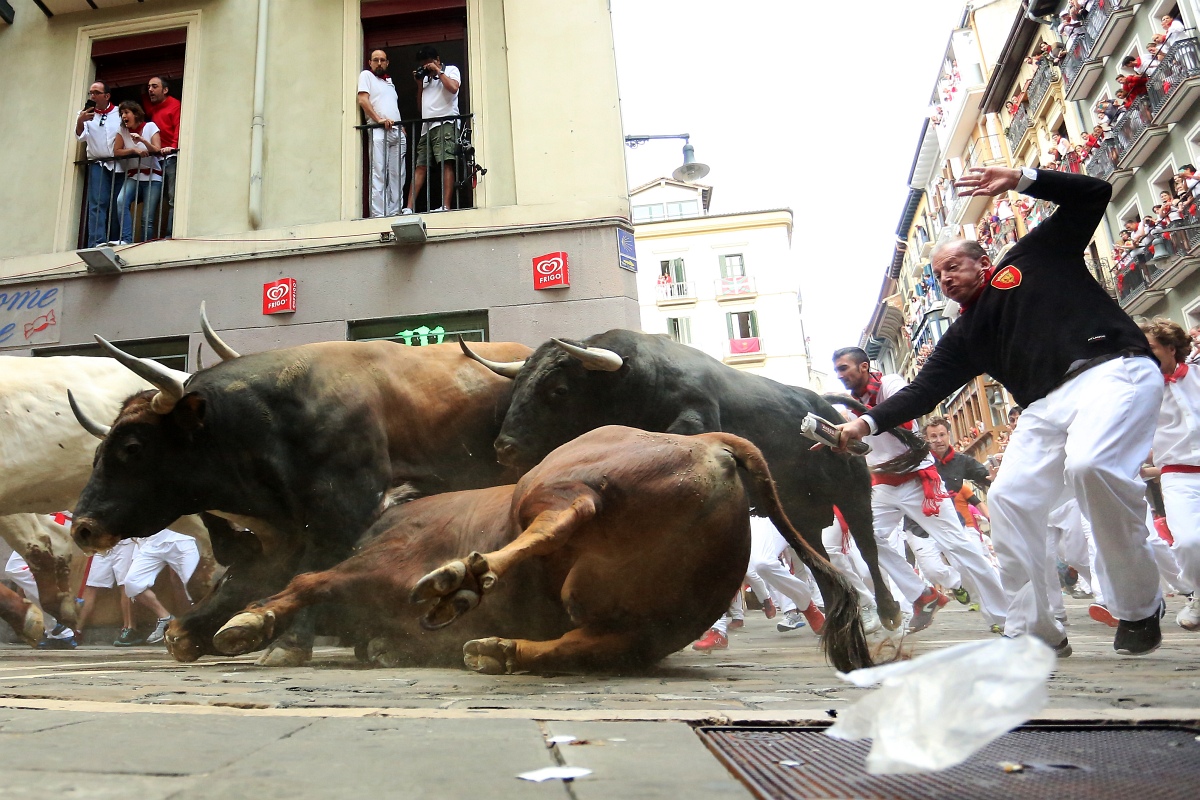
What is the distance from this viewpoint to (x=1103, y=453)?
3.72 metres

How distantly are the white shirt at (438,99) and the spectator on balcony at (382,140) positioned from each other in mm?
347

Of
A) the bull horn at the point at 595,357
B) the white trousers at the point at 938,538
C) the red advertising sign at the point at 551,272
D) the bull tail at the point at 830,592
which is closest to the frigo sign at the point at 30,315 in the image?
the red advertising sign at the point at 551,272

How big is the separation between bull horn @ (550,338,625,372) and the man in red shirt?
735 centimetres

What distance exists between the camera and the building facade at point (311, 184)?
929cm

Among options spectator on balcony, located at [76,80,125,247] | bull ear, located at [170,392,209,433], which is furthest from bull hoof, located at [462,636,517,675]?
spectator on balcony, located at [76,80,125,247]

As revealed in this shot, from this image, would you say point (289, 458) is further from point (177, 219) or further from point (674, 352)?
point (177, 219)

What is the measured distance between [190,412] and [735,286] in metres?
41.4

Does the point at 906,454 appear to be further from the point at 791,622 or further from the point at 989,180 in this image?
the point at 989,180

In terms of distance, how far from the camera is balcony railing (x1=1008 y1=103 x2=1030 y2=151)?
33.1 metres

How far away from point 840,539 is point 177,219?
7.91 meters

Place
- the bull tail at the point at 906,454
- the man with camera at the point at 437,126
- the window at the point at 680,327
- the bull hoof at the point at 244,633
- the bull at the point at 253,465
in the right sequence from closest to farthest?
the bull hoof at the point at 244,633 < the bull at the point at 253,465 < the bull tail at the point at 906,454 < the man with camera at the point at 437,126 < the window at the point at 680,327

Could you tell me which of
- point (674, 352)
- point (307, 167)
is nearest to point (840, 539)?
point (674, 352)

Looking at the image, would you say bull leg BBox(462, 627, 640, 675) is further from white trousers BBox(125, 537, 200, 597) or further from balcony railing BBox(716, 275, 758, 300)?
balcony railing BBox(716, 275, 758, 300)

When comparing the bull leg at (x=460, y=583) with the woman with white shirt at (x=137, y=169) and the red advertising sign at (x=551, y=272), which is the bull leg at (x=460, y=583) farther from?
the woman with white shirt at (x=137, y=169)
